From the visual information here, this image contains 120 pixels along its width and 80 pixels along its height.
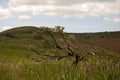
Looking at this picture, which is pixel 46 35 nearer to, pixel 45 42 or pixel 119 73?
pixel 45 42

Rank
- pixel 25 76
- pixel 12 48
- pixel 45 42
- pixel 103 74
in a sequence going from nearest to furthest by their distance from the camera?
1. pixel 103 74
2. pixel 25 76
3. pixel 45 42
4. pixel 12 48

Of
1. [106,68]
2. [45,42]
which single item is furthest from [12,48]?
[106,68]

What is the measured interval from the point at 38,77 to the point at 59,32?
312 centimetres

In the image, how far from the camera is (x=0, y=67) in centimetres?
1440

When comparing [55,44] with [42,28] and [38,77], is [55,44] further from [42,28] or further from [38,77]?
[38,77]

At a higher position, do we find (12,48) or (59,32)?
(59,32)

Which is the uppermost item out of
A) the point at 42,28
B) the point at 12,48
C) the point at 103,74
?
the point at 42,28

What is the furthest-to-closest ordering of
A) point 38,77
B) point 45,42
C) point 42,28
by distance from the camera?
point 45,42 < point 42,28 < point 38,77

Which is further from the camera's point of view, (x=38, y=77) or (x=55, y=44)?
(x=55, y=44)

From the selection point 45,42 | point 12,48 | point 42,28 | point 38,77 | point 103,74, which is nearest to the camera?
point 103,74

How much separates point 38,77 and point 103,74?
6220mm

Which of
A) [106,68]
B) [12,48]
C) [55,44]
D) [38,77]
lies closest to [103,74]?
[106,68]

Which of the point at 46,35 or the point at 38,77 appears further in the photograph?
the point at 46,35

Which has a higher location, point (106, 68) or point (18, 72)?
point (106, 68)
